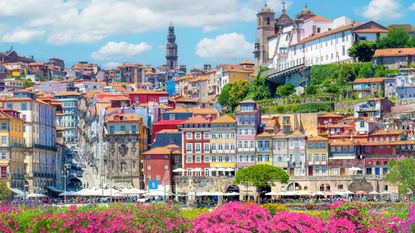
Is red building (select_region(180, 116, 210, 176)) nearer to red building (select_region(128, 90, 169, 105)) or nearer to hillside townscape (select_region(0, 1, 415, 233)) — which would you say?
hillside townscape (select_region(0, 1, 415, 233))

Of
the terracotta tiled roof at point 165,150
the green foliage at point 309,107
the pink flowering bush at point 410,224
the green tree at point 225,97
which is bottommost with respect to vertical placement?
the pink flowering bush at point 410,224

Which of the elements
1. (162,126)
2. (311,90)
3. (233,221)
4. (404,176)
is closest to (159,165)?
(162,126)

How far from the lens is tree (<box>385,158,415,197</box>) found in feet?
273

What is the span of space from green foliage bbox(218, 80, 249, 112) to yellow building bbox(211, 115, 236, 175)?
2531 cm

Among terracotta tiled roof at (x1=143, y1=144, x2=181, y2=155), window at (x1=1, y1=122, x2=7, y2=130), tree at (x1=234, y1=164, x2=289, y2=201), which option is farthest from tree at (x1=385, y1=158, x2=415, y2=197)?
window at (x1=1, y1=122, x2=7, y2=130)

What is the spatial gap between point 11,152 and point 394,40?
4827 centimetres

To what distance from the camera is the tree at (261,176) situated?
9269 centimetres

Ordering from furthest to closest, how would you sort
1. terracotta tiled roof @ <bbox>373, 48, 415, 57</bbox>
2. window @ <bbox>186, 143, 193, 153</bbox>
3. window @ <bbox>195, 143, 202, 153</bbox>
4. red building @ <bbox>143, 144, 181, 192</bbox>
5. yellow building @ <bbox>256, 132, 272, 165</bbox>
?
terracotta tiled roof @ <bbox>373, 48, 415, 57</bbox>, window @ <bbox>186, 143, 193, 153</bbox>, window @ <bbox>195, 143, 202, 153</bbox>, red building @ <bbox>143, 144, 181, 192</bbox>, yellow building @ <bbox>256, 132, 272, 165</bbox>

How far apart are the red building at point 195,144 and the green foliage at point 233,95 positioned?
2524cm

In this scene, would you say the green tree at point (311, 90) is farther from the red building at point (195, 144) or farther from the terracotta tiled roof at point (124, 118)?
the terracotta tiled roof at point (124, 118)

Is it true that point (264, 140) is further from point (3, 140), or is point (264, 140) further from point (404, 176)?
point (3, 140)

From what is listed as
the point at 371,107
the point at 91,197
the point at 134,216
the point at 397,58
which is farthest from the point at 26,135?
the point at 134,216

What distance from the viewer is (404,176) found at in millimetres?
84062

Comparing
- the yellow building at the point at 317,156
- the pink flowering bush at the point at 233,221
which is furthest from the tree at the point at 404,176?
the pink flowering bush at the point at 233,221
